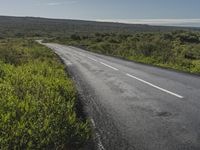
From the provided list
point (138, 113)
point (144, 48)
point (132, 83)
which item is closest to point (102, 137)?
point (138, 113)

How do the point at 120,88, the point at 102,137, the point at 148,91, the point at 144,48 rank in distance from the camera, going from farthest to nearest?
the point at 144,48, the point at 120,88, the point at 148,91, the point at 102,137

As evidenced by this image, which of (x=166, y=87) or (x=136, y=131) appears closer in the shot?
(x=136, y=131)

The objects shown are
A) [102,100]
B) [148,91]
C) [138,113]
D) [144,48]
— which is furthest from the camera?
[144,48]

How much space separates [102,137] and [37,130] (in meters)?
1.27

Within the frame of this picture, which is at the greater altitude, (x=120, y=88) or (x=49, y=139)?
(x=49, y=139)

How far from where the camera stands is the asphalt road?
4945 mm

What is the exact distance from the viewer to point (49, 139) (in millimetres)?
4492

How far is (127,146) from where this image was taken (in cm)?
476

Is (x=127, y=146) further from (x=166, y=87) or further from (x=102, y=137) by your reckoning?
(x=166, y=87)

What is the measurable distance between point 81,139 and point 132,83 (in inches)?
255

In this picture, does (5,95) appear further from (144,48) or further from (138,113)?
(144,48)

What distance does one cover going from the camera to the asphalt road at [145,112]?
16.2 ft

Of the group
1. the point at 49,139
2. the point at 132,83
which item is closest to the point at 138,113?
the point at 49,139

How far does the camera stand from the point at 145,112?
686 cm
